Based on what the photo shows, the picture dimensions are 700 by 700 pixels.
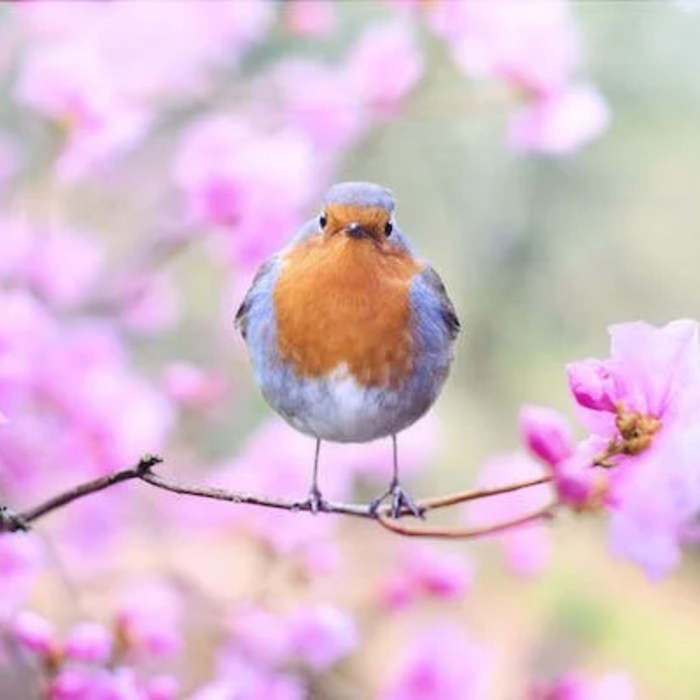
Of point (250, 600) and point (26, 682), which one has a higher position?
point (250, 600)

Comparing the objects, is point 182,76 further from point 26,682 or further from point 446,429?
point 446,429

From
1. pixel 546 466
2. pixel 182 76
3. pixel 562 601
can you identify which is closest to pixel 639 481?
pixel 546 466

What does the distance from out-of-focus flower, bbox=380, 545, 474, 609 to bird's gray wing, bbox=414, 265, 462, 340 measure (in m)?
1.08

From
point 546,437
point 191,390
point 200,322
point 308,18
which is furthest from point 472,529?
point 200,322

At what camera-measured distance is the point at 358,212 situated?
509 mm

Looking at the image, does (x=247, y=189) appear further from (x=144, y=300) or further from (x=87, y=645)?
(x=87, y=645)

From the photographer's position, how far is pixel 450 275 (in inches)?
202

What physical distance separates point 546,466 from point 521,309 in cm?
492

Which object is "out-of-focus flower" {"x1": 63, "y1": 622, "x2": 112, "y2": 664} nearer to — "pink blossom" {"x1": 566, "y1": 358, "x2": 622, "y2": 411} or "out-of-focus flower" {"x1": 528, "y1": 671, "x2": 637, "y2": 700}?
"pink blossom" {"x1": 566, "y1": 358, "x2": 622, "y2": 411}

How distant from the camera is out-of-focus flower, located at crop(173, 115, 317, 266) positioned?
1470 millimetres

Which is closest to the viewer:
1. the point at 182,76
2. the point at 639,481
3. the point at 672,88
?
the point at 639,481

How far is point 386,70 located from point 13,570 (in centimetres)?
86

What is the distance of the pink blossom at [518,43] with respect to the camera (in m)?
1.51

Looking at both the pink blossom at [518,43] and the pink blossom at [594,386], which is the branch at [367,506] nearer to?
the pink blossom at [594,386]
